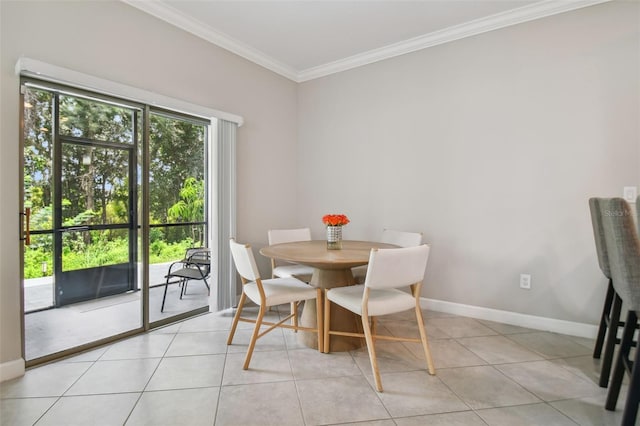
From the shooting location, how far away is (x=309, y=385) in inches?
77.9

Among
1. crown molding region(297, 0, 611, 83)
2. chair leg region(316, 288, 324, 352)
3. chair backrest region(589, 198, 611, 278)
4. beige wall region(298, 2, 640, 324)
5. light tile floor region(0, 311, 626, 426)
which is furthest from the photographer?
crown molding region(297, 0, 611, 83)

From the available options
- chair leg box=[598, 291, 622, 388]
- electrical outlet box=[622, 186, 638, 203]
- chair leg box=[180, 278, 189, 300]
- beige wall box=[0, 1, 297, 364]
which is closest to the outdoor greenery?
beige wall box=[0, 1, 297, 364]

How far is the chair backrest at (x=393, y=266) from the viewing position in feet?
6.26

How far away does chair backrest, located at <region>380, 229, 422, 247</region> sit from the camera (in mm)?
2785

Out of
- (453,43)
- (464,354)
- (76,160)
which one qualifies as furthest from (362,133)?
(76,160)

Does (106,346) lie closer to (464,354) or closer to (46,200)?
(46,200)

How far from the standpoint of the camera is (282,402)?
1807 mm

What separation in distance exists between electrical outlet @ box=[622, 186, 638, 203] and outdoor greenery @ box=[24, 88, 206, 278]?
378cm

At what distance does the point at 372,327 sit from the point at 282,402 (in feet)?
3.62

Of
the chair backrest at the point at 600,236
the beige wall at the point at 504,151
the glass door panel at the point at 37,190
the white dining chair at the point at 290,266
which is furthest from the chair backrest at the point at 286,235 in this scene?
the chair backrest at the point at 600,236

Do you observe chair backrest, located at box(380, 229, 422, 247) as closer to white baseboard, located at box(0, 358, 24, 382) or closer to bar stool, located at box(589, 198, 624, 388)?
bar stool, located at box(589, 198, 624, 388)

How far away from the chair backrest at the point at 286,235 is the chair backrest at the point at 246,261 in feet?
3.17

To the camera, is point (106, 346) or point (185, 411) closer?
point (185, 411)

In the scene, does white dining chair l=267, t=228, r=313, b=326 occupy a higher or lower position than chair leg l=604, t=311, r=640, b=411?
higher
